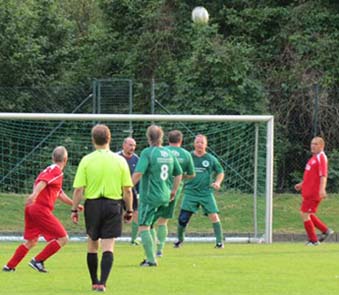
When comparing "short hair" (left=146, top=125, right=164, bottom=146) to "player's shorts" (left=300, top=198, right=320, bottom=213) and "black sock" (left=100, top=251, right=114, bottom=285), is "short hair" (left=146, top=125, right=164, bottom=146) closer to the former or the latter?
"black sock" (left=100, top=251, right=114, bottom=285)

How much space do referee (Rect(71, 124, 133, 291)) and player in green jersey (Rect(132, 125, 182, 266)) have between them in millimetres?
2470

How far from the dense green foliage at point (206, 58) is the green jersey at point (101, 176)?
14.5m

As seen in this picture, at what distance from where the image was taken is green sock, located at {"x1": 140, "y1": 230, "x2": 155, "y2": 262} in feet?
46.2

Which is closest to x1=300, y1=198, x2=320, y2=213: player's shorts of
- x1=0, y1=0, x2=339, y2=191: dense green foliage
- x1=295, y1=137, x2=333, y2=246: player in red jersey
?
x1=295, y1=137, x2=333, y2=246: player in red jersey

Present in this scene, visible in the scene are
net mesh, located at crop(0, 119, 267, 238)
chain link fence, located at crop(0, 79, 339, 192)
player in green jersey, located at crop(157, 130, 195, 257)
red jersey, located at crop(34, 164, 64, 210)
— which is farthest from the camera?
chain link fence, located at crop(0, 79, 339, 192)

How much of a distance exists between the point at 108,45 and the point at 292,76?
7.76m

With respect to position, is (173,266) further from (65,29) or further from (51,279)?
(65,29)

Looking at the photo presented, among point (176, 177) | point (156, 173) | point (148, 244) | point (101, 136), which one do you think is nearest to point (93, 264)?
point (101, 136)

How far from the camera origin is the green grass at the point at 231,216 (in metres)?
22.3

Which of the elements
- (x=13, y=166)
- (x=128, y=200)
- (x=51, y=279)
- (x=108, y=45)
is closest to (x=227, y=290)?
(x=128, y=200)

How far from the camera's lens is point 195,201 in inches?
730

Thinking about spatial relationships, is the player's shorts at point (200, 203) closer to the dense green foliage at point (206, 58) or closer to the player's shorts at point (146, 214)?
Answer: the player's shorts at point (146, 214)

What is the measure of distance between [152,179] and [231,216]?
30.4 ft

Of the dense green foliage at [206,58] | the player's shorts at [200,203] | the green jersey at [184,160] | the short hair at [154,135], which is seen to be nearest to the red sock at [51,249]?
the short hair at [154,135]
